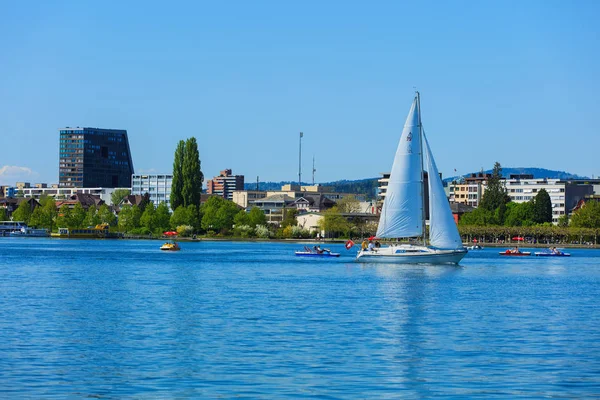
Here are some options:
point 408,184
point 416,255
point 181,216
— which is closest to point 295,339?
point 416,255

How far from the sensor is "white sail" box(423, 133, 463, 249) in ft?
284

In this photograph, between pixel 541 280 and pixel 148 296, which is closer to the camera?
pixel 148 296

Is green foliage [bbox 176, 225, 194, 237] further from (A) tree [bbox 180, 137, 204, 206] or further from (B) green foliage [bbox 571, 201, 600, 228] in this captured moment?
(B) green foliage [bbox 571, 201, 600, 228]

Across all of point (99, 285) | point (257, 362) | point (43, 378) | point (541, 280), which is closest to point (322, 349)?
point (257, 362)

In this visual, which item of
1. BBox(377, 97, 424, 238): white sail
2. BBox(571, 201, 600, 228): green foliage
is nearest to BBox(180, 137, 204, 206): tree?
BBox(571, 201, 600, 228): green foliage

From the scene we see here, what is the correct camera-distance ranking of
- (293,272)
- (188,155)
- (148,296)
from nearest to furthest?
(148,296)
(293,272)
(188,155)

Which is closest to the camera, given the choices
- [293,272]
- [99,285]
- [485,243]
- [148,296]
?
[148,296]

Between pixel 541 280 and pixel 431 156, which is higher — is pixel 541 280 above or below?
below

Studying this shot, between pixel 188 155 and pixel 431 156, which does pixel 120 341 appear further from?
pixel 188 155

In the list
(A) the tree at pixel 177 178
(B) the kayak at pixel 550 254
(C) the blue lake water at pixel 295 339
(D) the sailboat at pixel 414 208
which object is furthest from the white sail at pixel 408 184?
(A) the tree at pixel 177 178

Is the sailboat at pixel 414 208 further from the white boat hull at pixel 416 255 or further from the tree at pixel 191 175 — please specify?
the tree at pixel 191 175

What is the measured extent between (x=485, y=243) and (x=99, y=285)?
471ft

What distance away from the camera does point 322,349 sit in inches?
1321

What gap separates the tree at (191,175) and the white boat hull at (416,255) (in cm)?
9125
